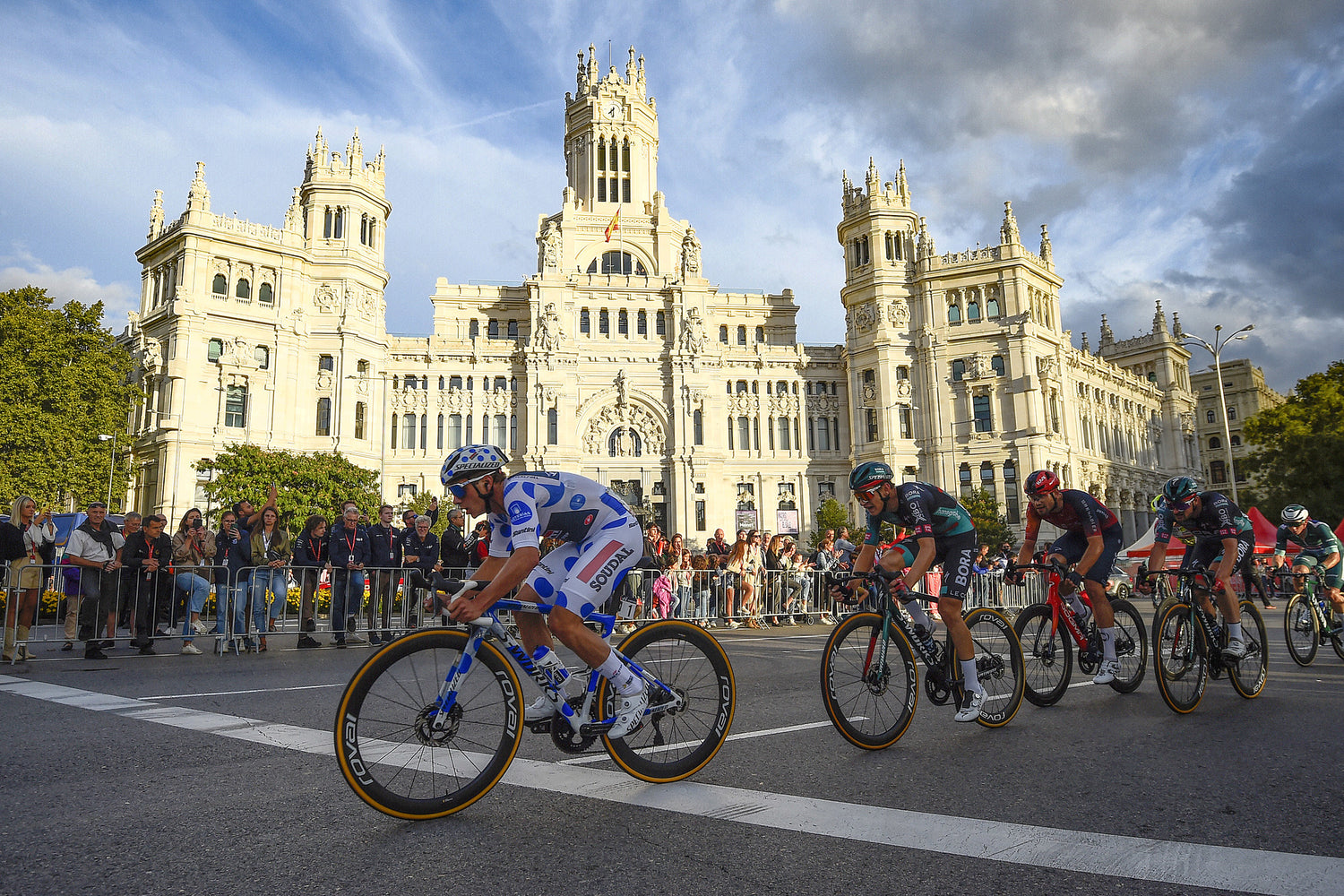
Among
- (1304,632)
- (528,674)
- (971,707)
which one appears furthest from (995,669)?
(1304,632)


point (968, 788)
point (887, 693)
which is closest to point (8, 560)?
point (887, 693)

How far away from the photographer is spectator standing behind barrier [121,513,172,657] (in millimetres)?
Answer: 11570

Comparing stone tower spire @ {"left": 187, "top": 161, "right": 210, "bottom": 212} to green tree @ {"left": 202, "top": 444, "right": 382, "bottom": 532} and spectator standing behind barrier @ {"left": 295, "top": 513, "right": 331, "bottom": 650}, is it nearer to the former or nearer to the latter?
green tree @ {"left": 202, "top": 444, "right": 382, "bottom": 532}

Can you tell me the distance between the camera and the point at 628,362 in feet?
203

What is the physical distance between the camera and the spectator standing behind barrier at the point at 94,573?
433 inches

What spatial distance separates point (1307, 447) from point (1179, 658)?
1524 inches

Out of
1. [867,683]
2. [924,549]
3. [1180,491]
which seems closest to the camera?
[867,683]

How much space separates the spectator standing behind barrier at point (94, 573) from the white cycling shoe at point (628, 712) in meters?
9.95

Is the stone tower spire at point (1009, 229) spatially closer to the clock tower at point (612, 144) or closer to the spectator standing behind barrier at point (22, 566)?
the clock tower at point (612, 144)

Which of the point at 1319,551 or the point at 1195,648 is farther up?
the point at 1319,551

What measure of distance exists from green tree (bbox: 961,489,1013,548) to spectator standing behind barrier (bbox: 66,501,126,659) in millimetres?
42834

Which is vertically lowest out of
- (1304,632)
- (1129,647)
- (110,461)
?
(1304,632)

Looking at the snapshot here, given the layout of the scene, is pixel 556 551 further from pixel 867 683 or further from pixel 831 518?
pixel 831 518

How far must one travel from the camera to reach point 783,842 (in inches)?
128
